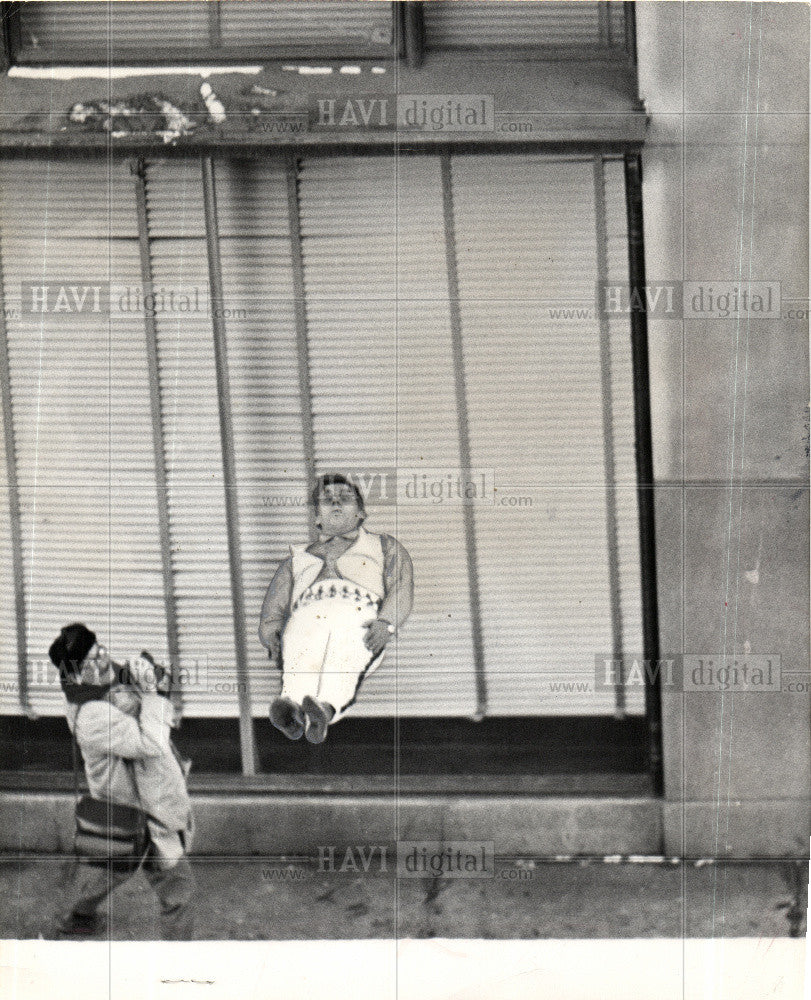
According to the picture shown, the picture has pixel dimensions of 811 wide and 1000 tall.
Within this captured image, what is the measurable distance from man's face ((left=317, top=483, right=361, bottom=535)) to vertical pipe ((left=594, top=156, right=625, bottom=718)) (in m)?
1.14

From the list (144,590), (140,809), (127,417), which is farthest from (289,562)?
(140,809)

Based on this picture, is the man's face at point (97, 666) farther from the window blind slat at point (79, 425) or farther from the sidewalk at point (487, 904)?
the sidewalk at point (487, 904)

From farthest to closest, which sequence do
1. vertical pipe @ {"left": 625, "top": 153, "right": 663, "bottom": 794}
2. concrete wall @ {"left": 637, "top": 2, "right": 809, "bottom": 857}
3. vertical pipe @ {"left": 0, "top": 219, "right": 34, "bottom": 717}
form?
vertical pipe @ {"left": 0, "top": 219, "right": 34, "bottom": 717}
vertical pipe @ {"left": 625, "top": 153, "right": 663, "bottom": 794}
concrete wall @ {"left": 637, "top": 2, "right": 809, "bottom": 857}

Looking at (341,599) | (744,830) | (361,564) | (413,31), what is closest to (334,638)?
(341,599)

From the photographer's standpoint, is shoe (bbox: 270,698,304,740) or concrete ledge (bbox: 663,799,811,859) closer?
concrete ledge (bbox: 663,799,811,859)

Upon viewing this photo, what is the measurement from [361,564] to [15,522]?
1596 millimetres

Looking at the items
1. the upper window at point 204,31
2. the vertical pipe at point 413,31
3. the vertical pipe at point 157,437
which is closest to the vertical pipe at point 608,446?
the vertical pipe at point 413,31

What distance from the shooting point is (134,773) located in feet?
16.4

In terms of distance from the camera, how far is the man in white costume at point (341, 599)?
4.98 m

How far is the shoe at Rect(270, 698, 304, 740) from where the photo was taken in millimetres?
5051

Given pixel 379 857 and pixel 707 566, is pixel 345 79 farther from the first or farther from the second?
pixel 379 857

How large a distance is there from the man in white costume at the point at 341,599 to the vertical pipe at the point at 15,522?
1202 millimetres

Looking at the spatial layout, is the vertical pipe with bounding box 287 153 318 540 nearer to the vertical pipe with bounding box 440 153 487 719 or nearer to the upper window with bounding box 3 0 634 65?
the upper window with bounding box 3 0 634 65

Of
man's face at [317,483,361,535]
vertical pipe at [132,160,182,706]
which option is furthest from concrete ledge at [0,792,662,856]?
man's face at [317,483,361,535]
